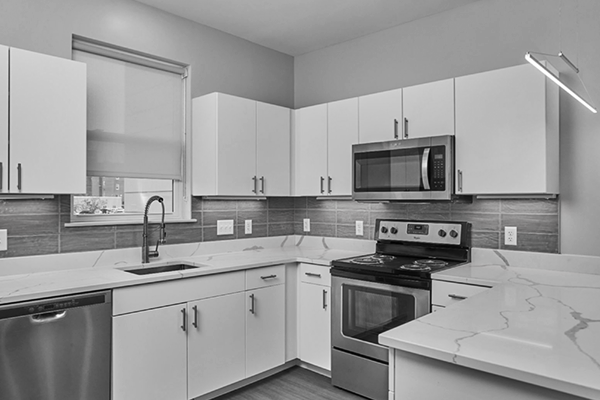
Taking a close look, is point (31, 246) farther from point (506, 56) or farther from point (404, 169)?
point (506, 56)

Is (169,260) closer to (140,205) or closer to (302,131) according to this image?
(140,205)

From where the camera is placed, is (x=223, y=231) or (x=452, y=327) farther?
(x=223, y=231)

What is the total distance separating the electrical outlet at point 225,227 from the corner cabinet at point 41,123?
4.13 ft

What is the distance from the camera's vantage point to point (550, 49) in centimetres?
271

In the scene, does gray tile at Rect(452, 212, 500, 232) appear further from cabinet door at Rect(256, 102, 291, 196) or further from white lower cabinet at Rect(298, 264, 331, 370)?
cabinet door at Rect(256, 102, 291, 196)

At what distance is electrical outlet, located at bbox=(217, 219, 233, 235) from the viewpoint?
348 cm

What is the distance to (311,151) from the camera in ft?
11.7

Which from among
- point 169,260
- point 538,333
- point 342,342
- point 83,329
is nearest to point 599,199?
point 538,333

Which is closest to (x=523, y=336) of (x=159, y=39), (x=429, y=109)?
(x=429, y=109)

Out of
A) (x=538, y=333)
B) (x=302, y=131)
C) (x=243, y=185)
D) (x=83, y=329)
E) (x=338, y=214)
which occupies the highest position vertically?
(x=302, y=131)

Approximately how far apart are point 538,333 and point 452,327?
26cm

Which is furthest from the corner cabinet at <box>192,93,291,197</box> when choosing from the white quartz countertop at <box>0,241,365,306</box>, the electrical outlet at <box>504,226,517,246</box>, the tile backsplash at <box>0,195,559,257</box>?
the electrical outlet at <box>504,226,517,246</box>

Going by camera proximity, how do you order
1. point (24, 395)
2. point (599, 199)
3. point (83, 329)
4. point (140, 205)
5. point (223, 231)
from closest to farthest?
point (24, 395)
point (83, 329)
point (599, 199)
point (140, 205)
point (223, 231)

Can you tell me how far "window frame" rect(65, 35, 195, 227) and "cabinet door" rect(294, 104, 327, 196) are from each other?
90cm
